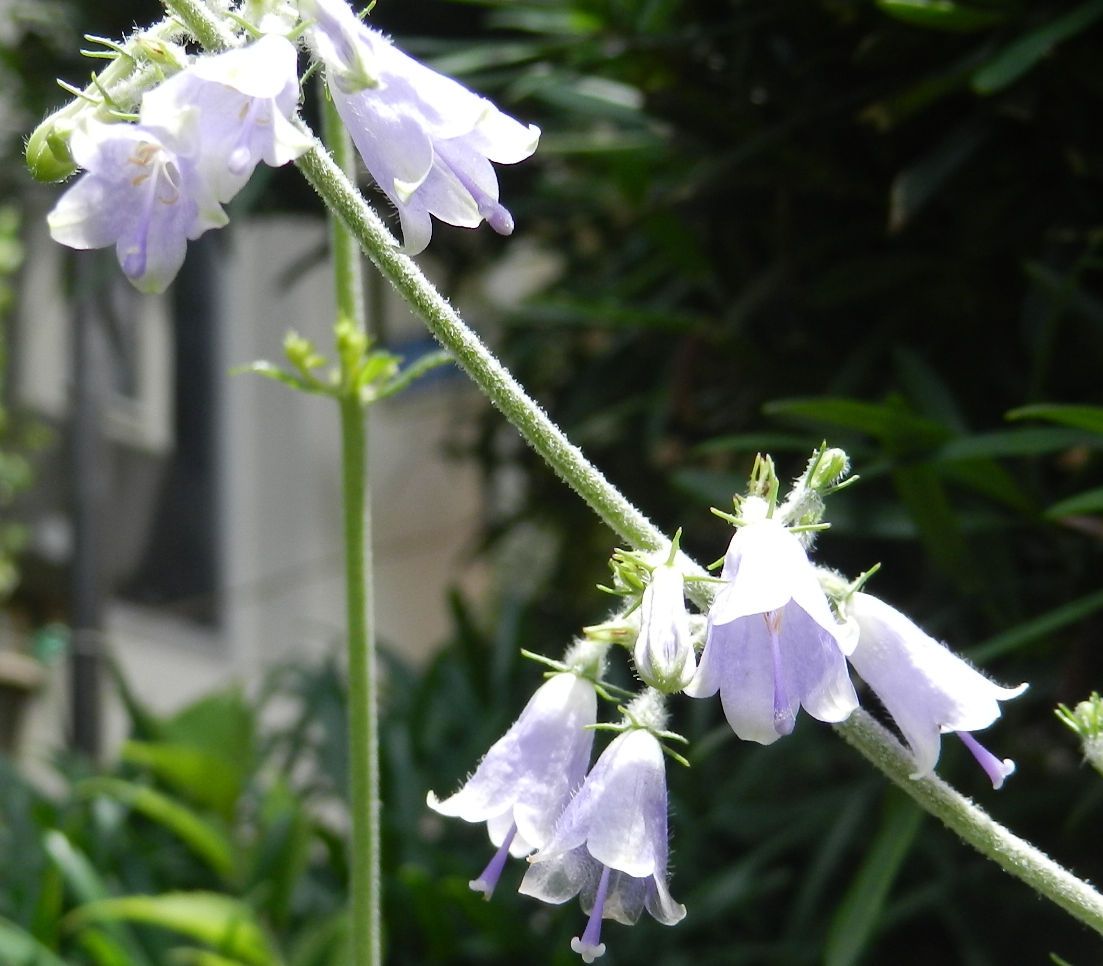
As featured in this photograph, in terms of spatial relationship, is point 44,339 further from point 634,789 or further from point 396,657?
point 634,789

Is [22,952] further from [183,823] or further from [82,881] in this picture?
[183,823]

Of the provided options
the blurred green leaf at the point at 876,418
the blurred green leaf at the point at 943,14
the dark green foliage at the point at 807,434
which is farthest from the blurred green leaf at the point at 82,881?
the blurred green leaf at the point at 943,14

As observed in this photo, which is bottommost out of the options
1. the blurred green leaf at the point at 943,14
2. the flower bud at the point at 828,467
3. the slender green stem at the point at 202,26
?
the flower bud at the point at 828,467

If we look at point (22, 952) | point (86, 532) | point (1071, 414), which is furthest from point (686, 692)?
point (86, 532)

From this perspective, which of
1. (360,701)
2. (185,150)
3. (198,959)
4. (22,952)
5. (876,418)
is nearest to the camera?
(185,150)

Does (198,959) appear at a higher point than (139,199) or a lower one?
lower

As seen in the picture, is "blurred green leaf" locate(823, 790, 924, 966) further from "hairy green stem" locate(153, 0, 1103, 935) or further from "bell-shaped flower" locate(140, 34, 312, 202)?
"bell-shaped flower" locate(140, 34, 312, 202)

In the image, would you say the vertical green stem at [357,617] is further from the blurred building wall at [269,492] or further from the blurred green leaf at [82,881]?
the blurred building wall at [269,492]
